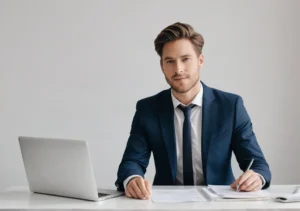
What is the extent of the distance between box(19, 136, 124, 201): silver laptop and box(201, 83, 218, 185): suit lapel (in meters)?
0.51

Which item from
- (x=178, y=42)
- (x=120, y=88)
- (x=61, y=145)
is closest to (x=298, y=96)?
(x=120, y=88)

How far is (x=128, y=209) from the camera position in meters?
1.66

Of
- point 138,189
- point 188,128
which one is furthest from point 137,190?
point 188,128

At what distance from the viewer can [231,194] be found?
6.03 ft

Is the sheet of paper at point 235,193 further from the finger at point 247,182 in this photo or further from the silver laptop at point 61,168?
the silver laptop at point 61,168

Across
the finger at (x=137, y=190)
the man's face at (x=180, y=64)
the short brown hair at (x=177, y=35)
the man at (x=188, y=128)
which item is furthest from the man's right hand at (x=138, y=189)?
the short brown hair at (x=177, y=35)

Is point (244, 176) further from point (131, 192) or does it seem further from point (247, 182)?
point (131, 192)

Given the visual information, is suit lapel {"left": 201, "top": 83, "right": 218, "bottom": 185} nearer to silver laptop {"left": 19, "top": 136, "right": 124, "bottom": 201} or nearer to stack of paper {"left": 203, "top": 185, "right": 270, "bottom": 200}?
stack of paper {"left": 203, "top": 185, "right": 270, "bottom": 200}

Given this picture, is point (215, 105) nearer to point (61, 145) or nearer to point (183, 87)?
point (183, 87)

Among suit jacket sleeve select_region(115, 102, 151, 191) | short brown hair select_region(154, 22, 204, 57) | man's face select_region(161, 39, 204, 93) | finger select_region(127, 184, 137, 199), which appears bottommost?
finger select_region(127, 184, 137, 199)

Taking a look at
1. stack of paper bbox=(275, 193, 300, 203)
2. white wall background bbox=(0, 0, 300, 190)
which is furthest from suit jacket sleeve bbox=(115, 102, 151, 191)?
white wall background bbox=(0, 0, 300, 190)

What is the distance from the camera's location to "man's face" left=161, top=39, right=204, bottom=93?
2.27 m

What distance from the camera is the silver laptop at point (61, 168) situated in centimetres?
177

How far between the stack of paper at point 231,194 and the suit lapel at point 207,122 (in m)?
0.30
